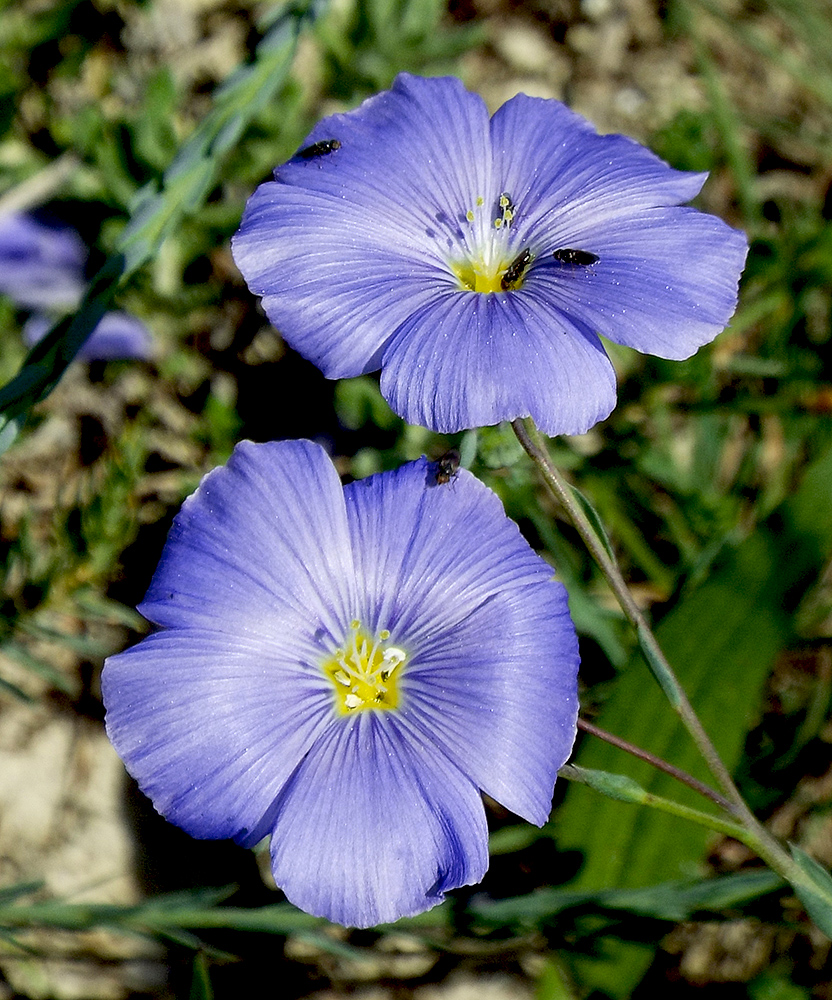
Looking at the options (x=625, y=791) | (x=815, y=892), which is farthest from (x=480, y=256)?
(x=815, y=892)

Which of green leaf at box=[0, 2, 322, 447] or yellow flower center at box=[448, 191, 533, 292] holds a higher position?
green leaf at box=[0, 2, 322, 447]

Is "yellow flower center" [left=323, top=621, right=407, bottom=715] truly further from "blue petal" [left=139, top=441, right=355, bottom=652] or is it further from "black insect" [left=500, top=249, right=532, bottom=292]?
"black insect" [left=500, top=249, right=532, bottom=292]

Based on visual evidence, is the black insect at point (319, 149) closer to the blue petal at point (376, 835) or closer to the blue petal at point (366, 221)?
the blue petal at point (366, 221)

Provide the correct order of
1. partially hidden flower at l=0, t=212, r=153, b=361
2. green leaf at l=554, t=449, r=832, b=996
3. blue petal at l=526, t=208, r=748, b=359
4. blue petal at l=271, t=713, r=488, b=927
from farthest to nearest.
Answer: partially hidden flower at l=0, t=212, r=153, b=361
green leaf at l=554, t=449, r=832, b=996
blue petal at l=526, t=208, r=748, b=359
blue petal at l=271, t=713, r=488, b=927

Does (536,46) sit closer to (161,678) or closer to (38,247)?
(38,247)

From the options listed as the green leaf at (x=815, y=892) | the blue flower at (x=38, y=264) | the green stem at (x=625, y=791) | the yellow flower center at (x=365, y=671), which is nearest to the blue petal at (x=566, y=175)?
the yellow flower center at (x=365, y=671)

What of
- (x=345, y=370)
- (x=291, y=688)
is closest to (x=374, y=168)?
(x=345, y=370)

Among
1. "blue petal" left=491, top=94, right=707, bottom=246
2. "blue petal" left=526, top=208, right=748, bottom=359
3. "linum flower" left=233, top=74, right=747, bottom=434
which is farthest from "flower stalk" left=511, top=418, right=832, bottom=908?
"blue petal" left=491, top=94, right=707, bottom=246
